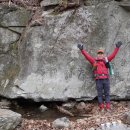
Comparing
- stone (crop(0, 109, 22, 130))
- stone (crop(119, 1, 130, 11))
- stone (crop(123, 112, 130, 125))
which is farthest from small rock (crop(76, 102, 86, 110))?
stone (crop(119, 1, 130, 11))

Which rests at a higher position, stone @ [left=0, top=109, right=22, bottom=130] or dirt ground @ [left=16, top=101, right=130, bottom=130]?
stone @ [left=0, top=109, right=22, bottom=130]

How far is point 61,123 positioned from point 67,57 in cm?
252

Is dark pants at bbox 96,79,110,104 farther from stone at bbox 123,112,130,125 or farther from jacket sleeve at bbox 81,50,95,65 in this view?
stone at bbox 123,112,130,125

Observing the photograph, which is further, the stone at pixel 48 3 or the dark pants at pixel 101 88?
the stone at pixel 48 3

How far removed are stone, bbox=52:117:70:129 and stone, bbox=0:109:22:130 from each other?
0.92 meters

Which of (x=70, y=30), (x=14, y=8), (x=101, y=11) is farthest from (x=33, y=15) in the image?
(x=101, y=11)

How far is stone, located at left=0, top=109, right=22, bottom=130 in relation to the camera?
888cm

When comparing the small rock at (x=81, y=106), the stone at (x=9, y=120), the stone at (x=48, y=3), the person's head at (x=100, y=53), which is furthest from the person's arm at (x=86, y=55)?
the stone at (x=9, y=120)

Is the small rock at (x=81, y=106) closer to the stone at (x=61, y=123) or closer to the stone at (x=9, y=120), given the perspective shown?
the stone at (x=61, y=123)

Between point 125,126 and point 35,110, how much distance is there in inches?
119

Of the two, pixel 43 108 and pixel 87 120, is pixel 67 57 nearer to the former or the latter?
pixel 43 108

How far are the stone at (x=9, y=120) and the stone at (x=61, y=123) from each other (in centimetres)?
92

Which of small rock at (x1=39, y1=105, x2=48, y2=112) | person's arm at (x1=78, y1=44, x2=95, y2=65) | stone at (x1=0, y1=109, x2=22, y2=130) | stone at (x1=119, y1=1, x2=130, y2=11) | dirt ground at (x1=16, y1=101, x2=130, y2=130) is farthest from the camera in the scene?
stone at (x1=119, y1=1, x2=130, y2=11)

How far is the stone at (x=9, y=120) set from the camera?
888cm
